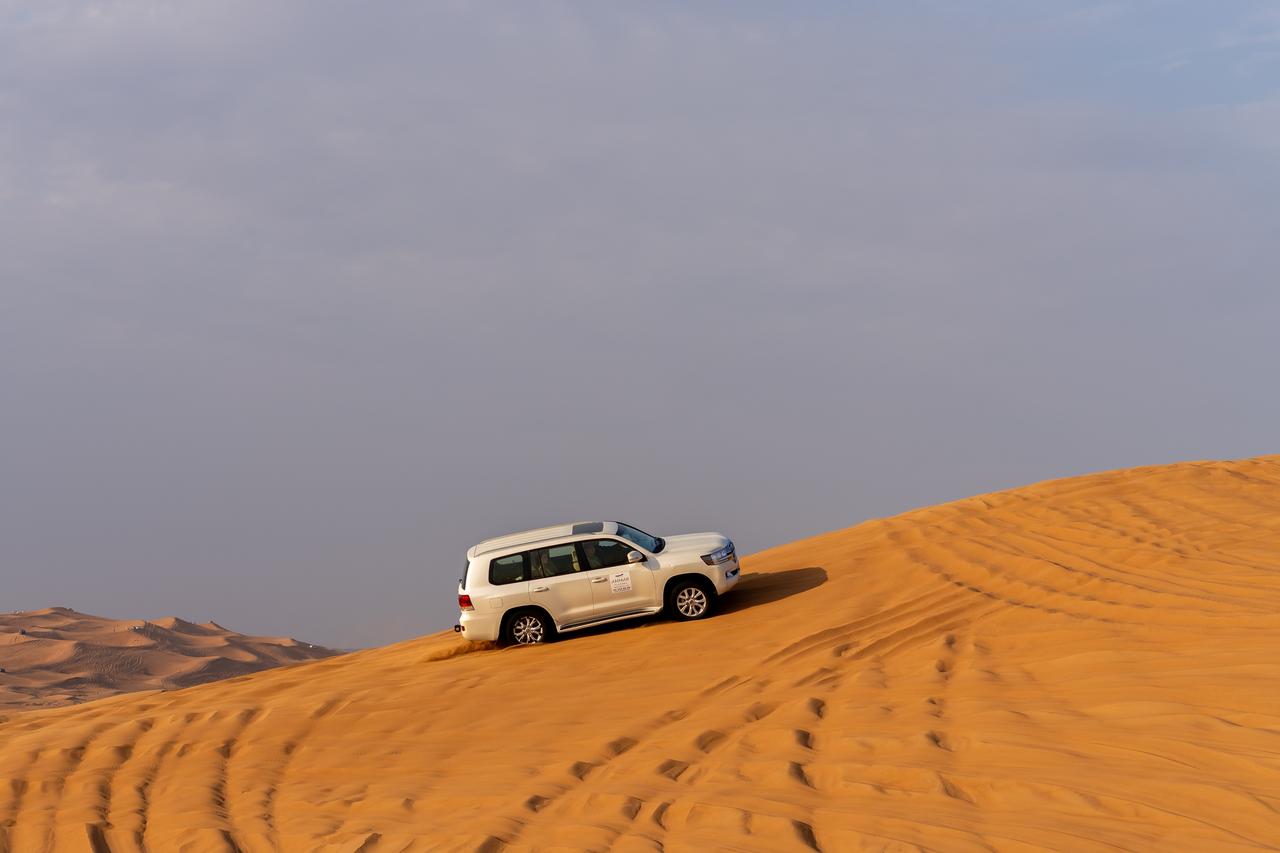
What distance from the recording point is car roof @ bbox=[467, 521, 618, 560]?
49.1 feet

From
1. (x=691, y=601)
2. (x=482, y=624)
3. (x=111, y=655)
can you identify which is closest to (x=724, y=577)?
(x=691, y=601)

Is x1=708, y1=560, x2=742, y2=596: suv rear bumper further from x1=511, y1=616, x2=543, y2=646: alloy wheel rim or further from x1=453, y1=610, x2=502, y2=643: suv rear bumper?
x1=453, y1=610, x2=502, y2=643: suv rear bumper

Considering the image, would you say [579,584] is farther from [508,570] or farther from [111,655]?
[111,655]

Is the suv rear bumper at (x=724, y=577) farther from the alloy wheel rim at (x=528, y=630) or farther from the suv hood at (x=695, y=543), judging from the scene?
the alloy wheel rim at (x=528, y=630)

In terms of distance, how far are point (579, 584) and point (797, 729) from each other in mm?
6036

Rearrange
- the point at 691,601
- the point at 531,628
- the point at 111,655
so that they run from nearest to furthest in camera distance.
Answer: the point at 691,601, the point at 531,628, the point at 111,655

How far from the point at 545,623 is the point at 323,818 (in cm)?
629

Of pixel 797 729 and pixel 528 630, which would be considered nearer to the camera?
pixel 797 729

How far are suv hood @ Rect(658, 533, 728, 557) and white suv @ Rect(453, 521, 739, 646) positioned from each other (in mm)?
29

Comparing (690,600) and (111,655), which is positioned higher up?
(111,655)

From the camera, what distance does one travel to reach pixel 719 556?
48.6ft

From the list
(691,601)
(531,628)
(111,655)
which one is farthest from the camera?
(111,655)

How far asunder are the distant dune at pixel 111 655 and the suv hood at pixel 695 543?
1173 centimetres

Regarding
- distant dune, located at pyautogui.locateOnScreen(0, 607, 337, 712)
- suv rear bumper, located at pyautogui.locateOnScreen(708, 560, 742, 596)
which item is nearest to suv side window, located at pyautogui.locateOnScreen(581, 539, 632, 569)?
suv rear bumper, located at pyautogui.locateOnScreen(708, 560, 742, 596)
